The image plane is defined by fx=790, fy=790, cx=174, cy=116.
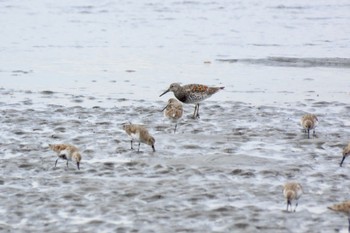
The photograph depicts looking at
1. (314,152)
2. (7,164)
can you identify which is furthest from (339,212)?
(7,164)

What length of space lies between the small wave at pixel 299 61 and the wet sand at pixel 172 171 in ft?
21.5

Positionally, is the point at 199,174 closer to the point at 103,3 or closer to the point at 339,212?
the point at 339,212

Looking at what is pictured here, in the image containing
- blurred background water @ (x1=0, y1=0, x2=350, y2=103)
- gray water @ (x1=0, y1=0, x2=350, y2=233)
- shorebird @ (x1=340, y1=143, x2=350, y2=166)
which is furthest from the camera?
blurred background water @ (x1=0, y1=0, x2=350, y2=103)

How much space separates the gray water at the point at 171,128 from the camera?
10.2m

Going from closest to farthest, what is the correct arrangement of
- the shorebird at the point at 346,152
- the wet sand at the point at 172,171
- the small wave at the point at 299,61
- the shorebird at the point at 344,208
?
the shorebird at the point at 344,208 < the wet sand at the point at 172,171 < the shorebird at the point at 346,152 < the small wave at the point at 299,61

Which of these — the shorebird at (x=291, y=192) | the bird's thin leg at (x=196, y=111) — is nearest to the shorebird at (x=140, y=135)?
the bird's thin leg at (x=196, y=111)

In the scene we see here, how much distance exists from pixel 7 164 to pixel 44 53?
1413cm

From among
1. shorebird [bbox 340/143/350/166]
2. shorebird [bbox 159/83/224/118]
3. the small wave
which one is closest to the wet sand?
shorebird [bbox 340/143/350/166]

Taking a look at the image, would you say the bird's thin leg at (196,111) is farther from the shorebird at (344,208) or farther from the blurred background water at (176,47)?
the shorebird at (344,208)

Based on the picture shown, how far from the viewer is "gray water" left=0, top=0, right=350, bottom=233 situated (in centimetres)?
1019

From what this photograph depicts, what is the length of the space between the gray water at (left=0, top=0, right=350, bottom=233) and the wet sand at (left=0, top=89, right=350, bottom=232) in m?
0.03

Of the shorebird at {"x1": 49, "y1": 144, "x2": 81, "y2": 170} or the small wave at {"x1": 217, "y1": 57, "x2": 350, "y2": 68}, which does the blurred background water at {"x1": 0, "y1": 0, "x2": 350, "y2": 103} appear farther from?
the shorebird at {"x1": 49, "y1": 144, "x2": 81, "y2": 170}

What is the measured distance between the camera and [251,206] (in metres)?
10.4

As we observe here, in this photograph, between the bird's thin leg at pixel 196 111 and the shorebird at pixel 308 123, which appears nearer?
the shorebird at pixel 308 123
